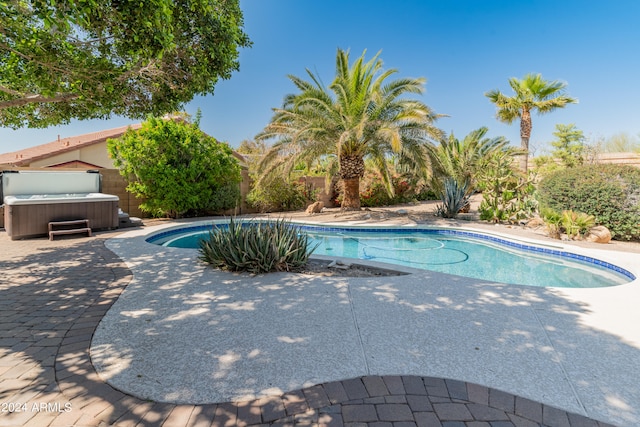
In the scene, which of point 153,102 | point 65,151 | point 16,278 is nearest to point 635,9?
point 153,102

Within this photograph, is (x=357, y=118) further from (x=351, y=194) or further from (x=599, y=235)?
(x=599, y=235)

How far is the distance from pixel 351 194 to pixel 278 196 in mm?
3525

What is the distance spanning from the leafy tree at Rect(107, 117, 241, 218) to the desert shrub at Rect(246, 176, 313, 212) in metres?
1.97

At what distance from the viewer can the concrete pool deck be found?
2.15 m

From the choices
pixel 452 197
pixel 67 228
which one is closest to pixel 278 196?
pixel 452 197

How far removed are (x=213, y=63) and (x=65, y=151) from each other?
20.4 meters

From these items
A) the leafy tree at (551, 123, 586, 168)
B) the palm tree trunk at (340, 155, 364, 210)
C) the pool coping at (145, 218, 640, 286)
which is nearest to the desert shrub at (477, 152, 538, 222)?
the pool coping at (145, 218, 640, 286)

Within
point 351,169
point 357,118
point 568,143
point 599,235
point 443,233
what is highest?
point 568,143

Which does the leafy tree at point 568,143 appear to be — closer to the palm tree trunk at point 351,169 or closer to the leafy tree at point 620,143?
the leafy tree at point 620,143

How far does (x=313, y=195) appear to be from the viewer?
16.5 meters

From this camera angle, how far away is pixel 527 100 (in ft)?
67.7

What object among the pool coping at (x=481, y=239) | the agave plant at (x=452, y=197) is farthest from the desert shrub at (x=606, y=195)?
the agave plant at (x=452, y=197)

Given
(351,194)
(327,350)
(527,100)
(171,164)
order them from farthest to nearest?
1. (527,100)
2. (351,194)
3. (171,164)
4. (327,350)

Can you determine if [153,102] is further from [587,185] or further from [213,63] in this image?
[587,185]
